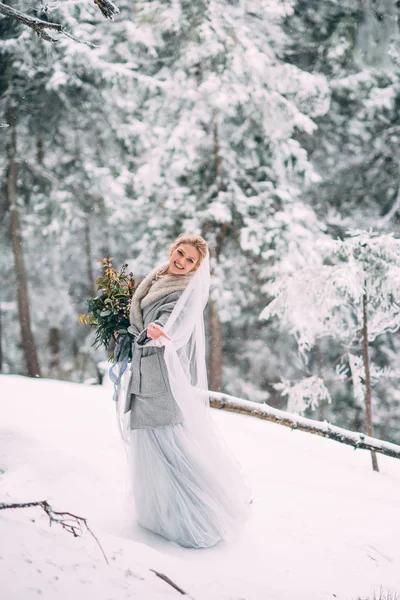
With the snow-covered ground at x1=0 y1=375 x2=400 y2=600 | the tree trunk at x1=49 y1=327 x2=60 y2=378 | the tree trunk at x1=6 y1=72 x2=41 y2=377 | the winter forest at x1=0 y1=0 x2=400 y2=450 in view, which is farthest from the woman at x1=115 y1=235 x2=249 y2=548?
the tree trunk at x1=49 y1=327 x2=60 y2=378

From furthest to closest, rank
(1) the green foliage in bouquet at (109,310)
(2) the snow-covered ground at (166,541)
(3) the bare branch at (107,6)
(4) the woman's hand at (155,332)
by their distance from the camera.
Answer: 1. (1) the green foliage in bouquet at (109,310)
2. (4) the woman's hand at (155,332)
3. (3) the bare branch at (107,6)
4. (2) the snow-covered ground at (166,541)

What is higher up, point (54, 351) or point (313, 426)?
point (313, 426)

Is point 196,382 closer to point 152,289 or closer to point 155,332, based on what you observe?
point 155,332

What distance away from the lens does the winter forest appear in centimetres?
1116

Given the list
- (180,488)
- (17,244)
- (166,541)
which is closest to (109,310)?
(180,488)

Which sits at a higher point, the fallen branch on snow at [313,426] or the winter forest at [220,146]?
the winter forest at [220,146]

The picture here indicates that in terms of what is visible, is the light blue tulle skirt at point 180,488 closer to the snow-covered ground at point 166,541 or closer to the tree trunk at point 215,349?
the snow-covered ground at point 166,541

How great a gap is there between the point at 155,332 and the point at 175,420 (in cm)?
76

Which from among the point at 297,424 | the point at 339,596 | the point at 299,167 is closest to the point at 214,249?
the point at 299,167

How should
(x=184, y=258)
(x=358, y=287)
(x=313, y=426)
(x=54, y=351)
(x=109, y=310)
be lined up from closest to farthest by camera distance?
(x=184, y=258)
(x=109, y=310)
(x=313, y=426)
(x=358, y=287)
(x=54, y=351)

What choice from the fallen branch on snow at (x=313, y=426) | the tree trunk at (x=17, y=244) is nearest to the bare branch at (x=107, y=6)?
the fallen branch on snow at (x=313, y=426)

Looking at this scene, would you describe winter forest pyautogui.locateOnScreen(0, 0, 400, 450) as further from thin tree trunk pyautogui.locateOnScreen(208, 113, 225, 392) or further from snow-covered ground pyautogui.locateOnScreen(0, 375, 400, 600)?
snow-covered ground pyautogui.locateOnScreen(0, 375, 400, 600)

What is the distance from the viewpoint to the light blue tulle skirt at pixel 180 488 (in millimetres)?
3740

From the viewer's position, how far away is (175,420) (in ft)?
12.7
